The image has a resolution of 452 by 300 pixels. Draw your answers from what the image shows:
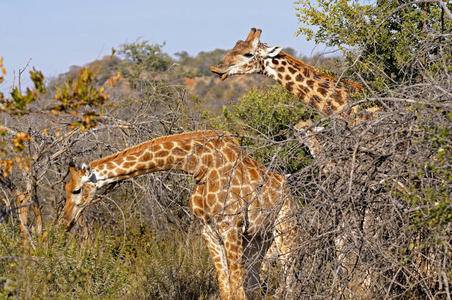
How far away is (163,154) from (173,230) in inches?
111

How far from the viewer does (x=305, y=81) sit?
27.7 feet

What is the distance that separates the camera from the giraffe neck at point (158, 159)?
691cm

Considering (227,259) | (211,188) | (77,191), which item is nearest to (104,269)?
(77,191)

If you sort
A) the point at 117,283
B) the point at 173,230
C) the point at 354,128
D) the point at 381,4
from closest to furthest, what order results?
1. the point at 354,128
2. the point at 117,283
3. the point at 381,4
4. the point at 173,230

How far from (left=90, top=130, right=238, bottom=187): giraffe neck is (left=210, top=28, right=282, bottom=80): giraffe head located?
1.76 meters

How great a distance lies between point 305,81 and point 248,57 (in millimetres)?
830

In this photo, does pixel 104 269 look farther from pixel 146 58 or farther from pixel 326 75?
pixel 146 58

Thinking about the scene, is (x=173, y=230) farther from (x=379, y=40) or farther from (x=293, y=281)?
(x=293, y=281)

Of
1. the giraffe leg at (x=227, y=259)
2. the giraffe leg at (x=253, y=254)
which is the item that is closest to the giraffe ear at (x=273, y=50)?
the giraffe leg at (x=253, y=254)

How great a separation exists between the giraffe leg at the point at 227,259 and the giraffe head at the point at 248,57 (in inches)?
104

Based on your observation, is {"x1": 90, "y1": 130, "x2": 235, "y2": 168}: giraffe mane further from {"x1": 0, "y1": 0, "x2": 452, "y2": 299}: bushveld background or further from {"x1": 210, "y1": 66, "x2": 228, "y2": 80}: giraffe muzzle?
{"x1": 210, "y1": 66, "x2": 228, "y2": 80}: giraffe muzzle

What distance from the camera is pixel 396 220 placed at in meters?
4.89

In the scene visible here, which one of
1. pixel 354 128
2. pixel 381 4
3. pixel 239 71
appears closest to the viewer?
pixel 354 128

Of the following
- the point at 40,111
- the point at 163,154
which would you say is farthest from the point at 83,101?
the point at 163,154
